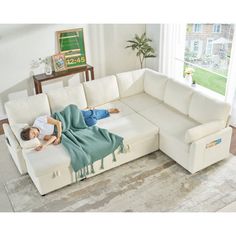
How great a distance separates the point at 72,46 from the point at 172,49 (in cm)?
169

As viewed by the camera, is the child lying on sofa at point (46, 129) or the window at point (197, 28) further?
the window at point (197, 28)

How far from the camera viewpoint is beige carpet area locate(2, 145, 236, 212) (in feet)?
9.86

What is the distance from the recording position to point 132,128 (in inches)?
144

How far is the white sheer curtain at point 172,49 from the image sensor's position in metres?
5.00

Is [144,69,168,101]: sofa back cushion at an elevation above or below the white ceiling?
below

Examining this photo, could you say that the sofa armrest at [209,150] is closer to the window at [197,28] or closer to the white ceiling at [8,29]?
the window at [197,28]

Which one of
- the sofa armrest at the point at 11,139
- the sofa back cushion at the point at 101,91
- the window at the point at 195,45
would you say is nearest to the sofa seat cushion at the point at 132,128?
the sofa back cushion at the point at 101,91

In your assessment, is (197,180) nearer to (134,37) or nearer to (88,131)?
(88,131)

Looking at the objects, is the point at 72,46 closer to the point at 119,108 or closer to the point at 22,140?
the point at 119,108

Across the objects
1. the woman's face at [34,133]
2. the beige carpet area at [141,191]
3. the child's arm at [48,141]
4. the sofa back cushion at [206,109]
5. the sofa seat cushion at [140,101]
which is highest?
the sofa back cushion at [206,109]

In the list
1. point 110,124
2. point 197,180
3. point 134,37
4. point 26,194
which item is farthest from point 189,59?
point 26,194

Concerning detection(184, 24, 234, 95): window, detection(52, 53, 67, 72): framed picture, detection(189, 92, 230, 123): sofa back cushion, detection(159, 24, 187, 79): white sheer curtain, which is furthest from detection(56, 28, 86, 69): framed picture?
detection(189, 92, 230, 123): sofa back cushion

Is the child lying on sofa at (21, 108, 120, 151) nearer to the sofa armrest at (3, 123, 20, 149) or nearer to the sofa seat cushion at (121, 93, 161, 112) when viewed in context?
the sofa armrest at (3, 123, 20, 149)

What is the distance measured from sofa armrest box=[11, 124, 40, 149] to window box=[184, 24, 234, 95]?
9.73 feet
